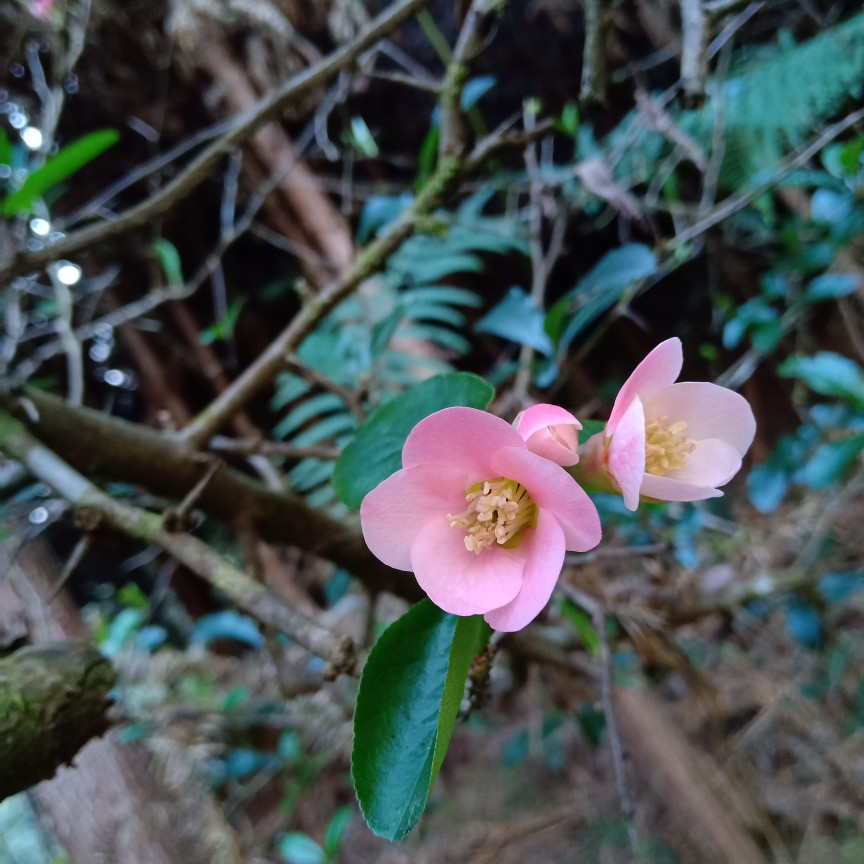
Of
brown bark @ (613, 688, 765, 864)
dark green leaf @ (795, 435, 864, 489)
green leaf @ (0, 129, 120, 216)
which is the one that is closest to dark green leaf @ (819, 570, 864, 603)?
dark green leaf @ (795, 435, 864, 489)

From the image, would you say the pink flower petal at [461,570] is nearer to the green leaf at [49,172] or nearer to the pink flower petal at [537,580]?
the pink flower petal at [537,580]

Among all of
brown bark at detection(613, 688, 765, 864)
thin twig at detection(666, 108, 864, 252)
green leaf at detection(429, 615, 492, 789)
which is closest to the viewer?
green leaf at detection(429, 615, 492, 789)

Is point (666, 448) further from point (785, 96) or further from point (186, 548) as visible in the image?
point (785, 96)

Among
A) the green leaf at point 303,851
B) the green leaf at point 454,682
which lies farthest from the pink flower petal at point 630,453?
the green leaf at point 303,851

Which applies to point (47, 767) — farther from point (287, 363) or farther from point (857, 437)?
point (857, 437)

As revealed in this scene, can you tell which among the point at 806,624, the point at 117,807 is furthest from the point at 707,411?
the point at 117,807

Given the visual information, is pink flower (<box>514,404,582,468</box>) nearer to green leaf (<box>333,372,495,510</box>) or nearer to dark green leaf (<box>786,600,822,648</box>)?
green leaf (<box>333,372,495,510</box>)
